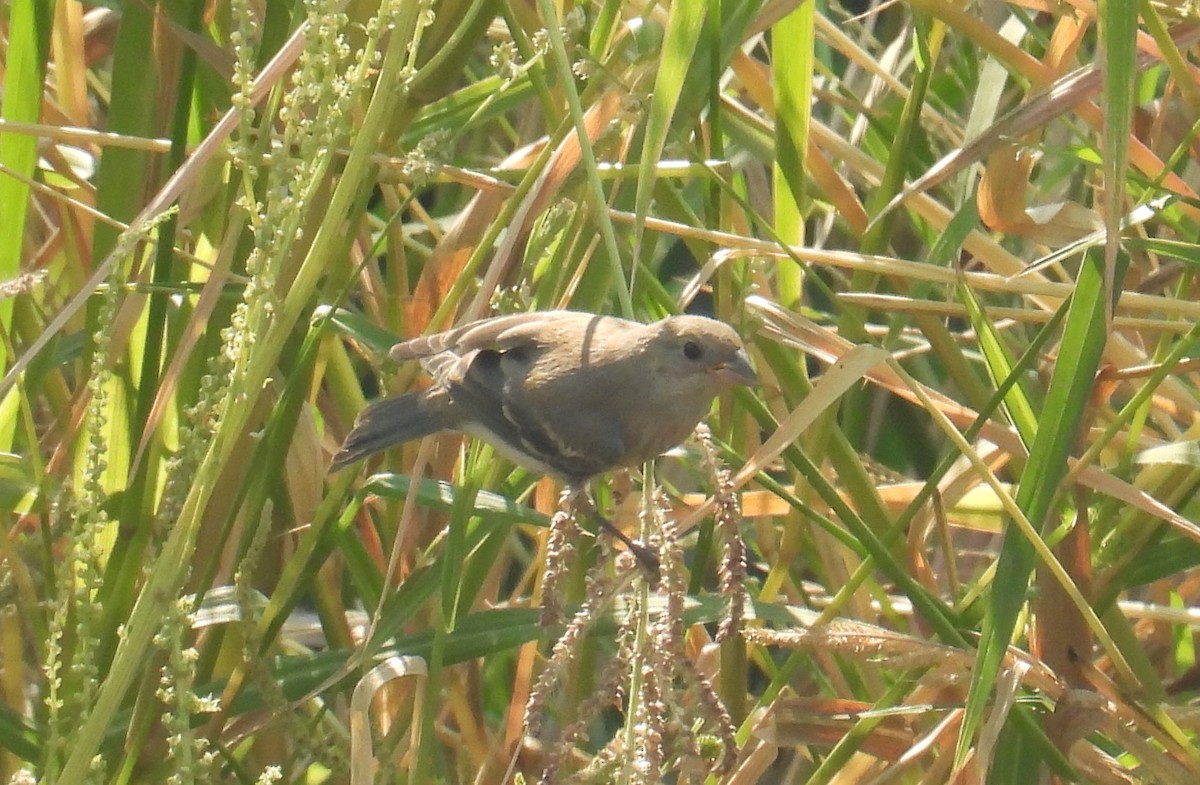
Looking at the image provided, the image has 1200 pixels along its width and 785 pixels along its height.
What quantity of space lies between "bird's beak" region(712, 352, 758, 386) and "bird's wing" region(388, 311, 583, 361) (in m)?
0.22

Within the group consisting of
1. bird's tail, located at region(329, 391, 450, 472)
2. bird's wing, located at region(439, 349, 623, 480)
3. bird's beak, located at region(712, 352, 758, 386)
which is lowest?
bird's wing, located at region(439, 349, 623, 480)

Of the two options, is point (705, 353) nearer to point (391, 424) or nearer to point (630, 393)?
point (630, 393)

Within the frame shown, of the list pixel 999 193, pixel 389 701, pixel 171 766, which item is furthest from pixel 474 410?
pixel 999 193

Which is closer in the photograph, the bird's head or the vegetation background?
the vegetation background

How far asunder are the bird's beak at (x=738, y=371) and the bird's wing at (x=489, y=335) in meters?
0.22

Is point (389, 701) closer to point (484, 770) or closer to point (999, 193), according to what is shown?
point (484, 770)

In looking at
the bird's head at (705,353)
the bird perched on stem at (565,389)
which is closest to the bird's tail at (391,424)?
the bird perched on stem at (565,389)

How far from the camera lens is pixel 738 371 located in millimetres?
2158

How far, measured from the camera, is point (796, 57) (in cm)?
222

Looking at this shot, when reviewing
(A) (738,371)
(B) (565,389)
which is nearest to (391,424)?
(B) (565,389)

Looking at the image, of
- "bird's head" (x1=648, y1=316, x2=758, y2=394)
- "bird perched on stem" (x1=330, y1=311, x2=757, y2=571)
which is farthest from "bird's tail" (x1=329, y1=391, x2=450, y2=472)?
"bird's head" (x1=648, y1=316, x2=758, y2=394)

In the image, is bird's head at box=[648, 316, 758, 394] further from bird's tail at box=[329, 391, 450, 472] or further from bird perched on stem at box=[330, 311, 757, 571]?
bird's tail at box=[329, 391, 450, 472]

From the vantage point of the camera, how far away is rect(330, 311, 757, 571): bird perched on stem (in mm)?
2174

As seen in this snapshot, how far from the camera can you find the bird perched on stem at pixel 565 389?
2.17 meters
